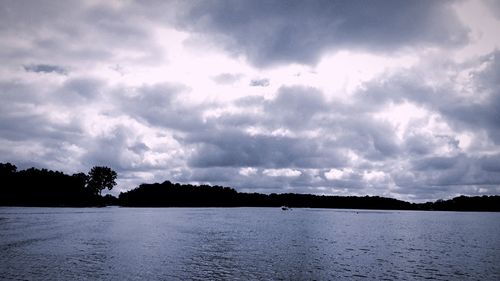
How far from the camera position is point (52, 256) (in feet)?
191

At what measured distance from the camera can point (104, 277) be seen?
4488 cm

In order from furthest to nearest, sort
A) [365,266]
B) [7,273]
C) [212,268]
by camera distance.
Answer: [365,266] < [212,268] < [7,273]

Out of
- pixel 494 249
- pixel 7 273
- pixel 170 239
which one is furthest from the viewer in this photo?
pixel 170 239

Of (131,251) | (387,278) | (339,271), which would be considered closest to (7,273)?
(131,251)

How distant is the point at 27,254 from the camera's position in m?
59.0

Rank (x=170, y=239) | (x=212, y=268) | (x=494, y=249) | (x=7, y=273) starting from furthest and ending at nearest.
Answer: (x=170, y=239), (x=494, y=249), (x=212, y=268), (x=7, y=273)

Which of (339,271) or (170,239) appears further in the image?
(170,239)

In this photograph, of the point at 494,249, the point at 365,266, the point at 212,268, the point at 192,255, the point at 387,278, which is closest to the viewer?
the point at 387,278

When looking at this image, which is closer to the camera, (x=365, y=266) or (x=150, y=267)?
(x=150, y=267)

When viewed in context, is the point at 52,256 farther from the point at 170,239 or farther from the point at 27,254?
the point at 170,239

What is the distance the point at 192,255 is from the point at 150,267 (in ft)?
41.3

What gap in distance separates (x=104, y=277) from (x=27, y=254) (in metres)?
22.2

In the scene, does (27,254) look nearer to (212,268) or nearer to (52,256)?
(52,256)

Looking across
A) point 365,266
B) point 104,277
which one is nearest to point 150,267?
point 104,277
